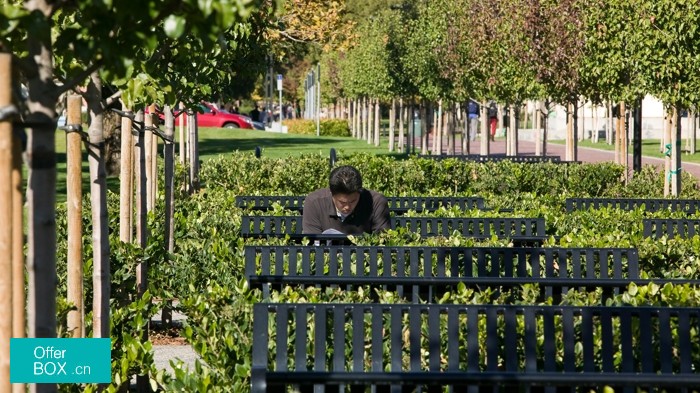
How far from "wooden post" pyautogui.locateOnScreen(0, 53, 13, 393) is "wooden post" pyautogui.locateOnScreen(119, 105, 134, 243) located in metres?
5.12

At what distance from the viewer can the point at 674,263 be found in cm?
920

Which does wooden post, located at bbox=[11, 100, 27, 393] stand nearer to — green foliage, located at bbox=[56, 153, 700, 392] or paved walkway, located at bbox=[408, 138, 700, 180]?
green foliage, located at bbox=[56, 153, 700, 392]

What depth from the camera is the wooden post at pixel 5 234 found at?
14.2ft

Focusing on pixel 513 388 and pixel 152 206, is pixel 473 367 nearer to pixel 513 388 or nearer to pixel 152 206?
pixel 513 388

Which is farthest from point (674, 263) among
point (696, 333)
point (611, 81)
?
point (611, 81)

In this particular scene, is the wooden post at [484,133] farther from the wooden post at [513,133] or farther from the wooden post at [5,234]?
the wooden post at [5,234]

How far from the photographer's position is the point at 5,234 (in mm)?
4438

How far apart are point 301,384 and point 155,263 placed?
5135mm

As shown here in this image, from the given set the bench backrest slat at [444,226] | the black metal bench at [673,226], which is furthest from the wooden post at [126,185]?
the black metal bench at [673,226]

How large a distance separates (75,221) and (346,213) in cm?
388

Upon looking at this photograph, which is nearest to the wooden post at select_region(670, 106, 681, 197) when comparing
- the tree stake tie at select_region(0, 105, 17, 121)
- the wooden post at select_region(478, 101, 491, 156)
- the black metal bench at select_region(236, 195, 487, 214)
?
the black metal bench at select_region(236, 195, 487, 214)

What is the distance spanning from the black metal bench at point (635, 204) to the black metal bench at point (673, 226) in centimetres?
146

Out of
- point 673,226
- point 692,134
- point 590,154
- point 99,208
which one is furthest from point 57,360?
point 692,134

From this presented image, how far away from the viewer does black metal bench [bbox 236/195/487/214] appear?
1272 centimetres
